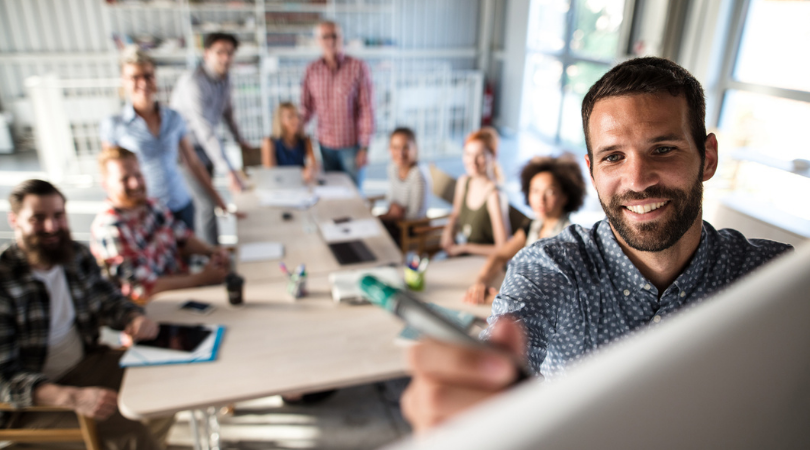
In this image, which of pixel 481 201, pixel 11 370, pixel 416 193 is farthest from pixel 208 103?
pixel 11 370

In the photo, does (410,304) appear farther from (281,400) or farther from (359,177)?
(359,177)

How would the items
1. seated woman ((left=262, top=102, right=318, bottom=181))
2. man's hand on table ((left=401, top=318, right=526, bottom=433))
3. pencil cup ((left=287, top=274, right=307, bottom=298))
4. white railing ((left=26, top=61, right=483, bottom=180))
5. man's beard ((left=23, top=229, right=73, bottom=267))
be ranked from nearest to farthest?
1. man's hand on table ((left=401, top=318, right=526, bottom=433))
2. man's beard ((left=23, top=229, right=73, bottom=267))
3. pencil cup ((left=287, top=274, right=307, bottom=298))
4. seated woman ((left=262, top=102, right=318, bottom=181))
5. white railing ((left=26, top=61, right=483, bottom=180))

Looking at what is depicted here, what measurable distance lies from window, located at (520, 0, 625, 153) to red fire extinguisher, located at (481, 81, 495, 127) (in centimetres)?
70

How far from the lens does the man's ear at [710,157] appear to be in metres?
0.98

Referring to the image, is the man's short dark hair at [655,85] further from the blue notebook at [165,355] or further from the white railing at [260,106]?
the white railing at [260,106]

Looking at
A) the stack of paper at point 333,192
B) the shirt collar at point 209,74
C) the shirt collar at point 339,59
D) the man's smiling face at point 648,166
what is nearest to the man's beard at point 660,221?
the man's smiling face at point 648,166

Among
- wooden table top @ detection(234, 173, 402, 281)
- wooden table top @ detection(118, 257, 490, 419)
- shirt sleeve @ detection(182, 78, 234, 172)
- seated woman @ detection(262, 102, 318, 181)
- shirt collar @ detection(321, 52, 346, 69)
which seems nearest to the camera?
wooden table top @ detection(118, 257, 490, 419)

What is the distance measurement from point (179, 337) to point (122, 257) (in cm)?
72

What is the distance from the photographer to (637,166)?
35.2 inches

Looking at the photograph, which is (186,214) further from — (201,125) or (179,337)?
(179,337)

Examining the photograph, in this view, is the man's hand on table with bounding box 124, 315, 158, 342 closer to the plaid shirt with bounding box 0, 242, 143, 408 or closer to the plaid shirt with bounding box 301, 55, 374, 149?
the plaid shirt with bounding box 0, 242, 143, 408

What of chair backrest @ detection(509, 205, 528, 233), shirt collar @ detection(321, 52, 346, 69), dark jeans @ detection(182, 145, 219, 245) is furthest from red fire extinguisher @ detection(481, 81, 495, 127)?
chair backrest @ detection(509, 205, 528, 233)

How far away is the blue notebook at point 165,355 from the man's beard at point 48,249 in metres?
0.45

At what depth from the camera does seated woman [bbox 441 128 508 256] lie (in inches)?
111
